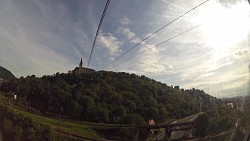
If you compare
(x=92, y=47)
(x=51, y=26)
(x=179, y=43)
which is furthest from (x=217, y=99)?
(x=51, y=26)

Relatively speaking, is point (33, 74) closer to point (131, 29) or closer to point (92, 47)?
point (92, 47)

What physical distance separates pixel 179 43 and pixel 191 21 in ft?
0.99

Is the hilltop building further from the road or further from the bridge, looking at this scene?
the road

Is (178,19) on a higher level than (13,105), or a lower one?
higher

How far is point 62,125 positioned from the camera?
4727 millimetres

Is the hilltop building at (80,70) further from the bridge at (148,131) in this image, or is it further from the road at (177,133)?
the road at (177,133)

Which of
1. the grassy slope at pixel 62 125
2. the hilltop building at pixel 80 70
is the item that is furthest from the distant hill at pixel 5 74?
the hilltop building at pixel 80 70

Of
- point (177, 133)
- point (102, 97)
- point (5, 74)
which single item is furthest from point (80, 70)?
point (177, 133)

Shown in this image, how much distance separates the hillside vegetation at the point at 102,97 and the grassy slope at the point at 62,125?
66mm

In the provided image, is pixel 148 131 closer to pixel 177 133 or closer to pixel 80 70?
pixel 177 133

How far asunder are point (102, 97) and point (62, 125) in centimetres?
50

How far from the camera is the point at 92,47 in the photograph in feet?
15.5

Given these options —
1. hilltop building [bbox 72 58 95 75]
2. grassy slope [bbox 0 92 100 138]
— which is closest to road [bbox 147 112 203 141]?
grassy slope [bbox 0 92 100 138]

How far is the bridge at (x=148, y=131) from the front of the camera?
4.84 metres
